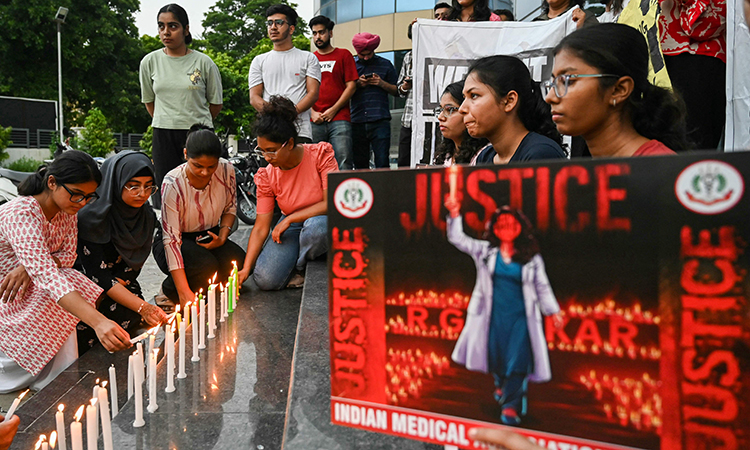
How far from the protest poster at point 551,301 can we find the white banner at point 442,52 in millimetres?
3476

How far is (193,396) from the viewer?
7.43 feet

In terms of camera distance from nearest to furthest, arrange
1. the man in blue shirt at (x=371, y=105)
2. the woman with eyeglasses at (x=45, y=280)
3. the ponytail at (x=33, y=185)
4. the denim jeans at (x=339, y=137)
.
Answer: the woman with eyeglasses at (x=45, y=280) → the ponytail at (x=33, y=185) → the denim jeans at (x=339, y=137) → the man in blue shirt at (x=371, y=105)

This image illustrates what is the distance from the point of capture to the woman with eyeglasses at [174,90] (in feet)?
15.1

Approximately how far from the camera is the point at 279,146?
3.70m

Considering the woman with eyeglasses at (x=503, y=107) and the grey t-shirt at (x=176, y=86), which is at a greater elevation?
the grey t-shirt at (x=176, y=86)

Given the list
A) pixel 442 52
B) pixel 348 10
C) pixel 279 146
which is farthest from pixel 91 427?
pixel 348 10

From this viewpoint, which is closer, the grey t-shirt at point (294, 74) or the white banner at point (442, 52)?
the white banner at point (442, 52)

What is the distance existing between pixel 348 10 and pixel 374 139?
1710 cm

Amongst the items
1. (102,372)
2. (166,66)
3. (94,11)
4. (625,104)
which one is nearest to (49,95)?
(94,11)

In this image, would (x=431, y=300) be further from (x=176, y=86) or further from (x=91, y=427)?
(x=176, y=86)

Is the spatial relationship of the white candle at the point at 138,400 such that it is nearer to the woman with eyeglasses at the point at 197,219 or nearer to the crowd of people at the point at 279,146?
the crowd of people at the point at 279,146

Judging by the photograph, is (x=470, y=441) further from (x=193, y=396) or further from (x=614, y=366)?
(x=193, y=396)

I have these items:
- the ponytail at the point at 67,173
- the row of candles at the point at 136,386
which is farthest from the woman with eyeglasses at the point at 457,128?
the ponytail at the point at 67,173

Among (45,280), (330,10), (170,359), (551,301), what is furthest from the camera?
(330,10)
